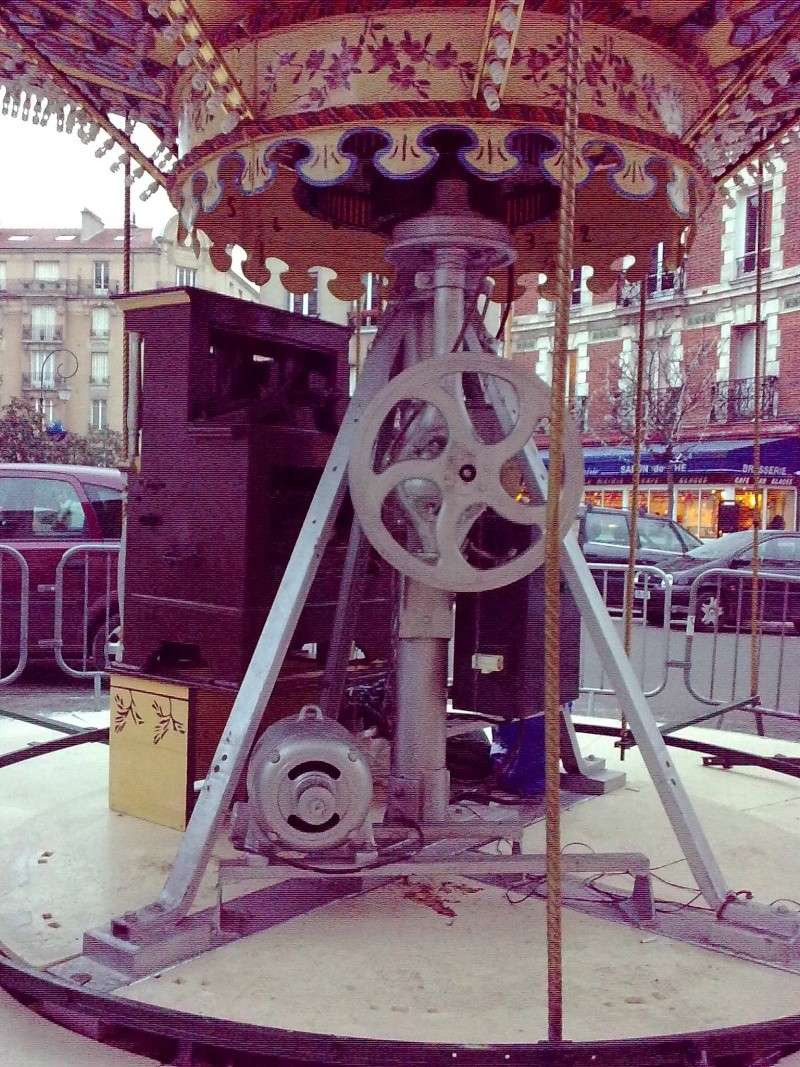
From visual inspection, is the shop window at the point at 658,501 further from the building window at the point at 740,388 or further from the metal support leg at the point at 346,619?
the metal support leg at the point at 346,619

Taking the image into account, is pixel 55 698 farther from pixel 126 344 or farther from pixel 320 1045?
pixel 320 1045

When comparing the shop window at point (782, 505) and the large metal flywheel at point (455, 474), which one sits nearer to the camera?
the large metal flywheel at point (455, 474)

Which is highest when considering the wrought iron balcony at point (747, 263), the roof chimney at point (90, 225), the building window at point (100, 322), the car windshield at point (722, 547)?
the roof chimney at point (90, 225)

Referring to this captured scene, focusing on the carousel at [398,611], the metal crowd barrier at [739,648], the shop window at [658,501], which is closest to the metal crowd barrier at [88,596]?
Result: the carousel at [398,611]

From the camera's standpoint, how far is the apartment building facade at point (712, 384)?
2367cm

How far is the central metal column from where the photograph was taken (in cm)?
314

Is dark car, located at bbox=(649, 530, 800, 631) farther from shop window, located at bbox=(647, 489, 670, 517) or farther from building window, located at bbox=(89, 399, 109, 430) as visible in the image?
building window, located at bbox=(89, 399, 109, 430)

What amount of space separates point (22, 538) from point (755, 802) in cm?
557

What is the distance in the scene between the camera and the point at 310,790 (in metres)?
2.82

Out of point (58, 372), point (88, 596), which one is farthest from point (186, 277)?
point (88, 596)

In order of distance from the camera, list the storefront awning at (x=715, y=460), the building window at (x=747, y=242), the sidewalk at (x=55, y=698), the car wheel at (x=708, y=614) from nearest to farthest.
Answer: the sidewalk at (x=55, y=698)
the car wheel at (x=708, y=614)
the storefront awning at (x=715, y=460)
the building window at (x=747, y=242)

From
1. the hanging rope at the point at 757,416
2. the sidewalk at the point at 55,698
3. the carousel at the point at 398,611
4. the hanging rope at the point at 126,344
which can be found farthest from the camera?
the sidewalk at the point at 55,698

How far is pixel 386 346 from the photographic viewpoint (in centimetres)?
327

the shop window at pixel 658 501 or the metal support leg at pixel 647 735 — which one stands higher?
the shop window at pixel 658 501
